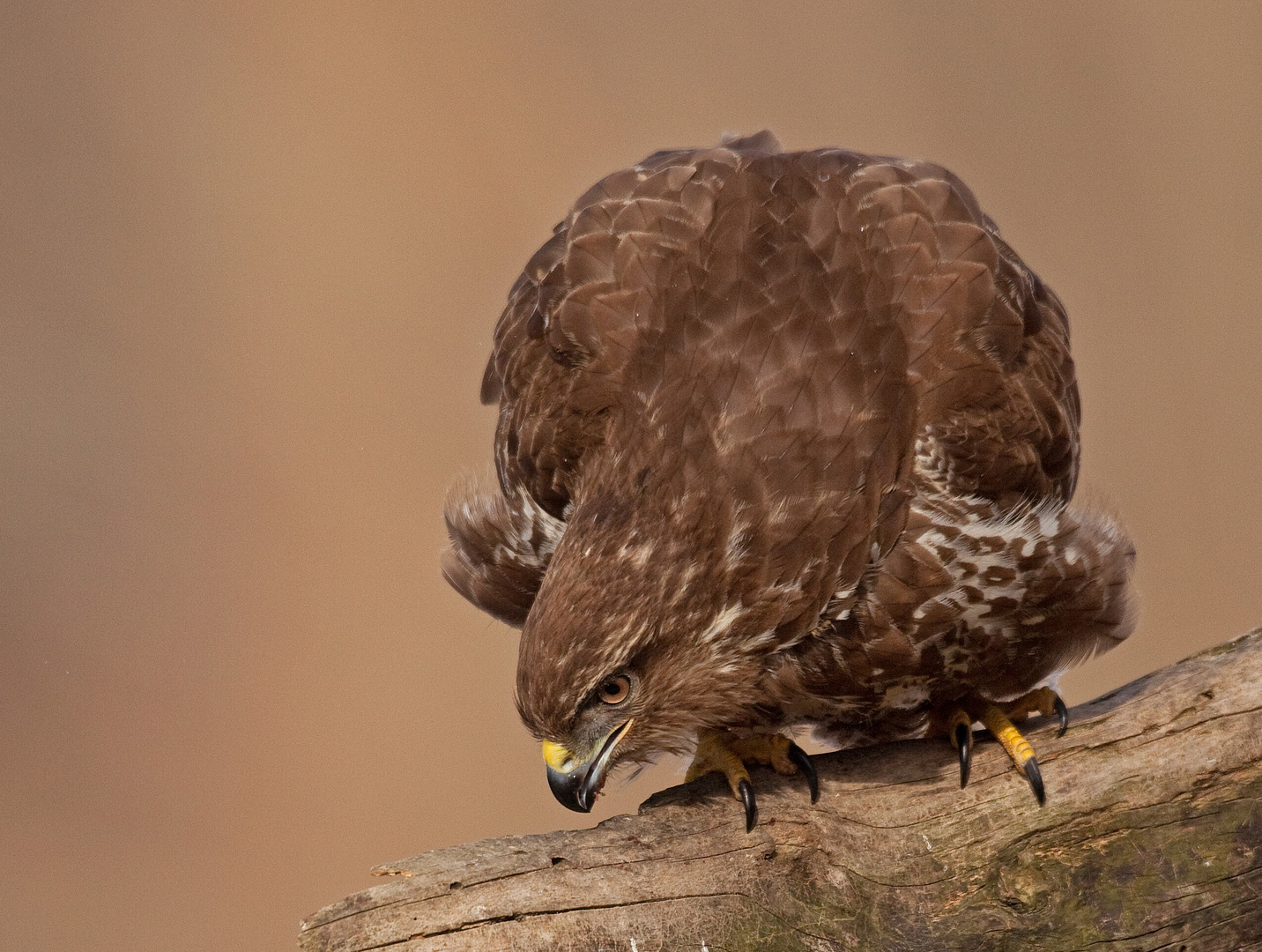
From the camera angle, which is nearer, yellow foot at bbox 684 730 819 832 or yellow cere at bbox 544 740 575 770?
yellow cere at bbox 544 740 575 770

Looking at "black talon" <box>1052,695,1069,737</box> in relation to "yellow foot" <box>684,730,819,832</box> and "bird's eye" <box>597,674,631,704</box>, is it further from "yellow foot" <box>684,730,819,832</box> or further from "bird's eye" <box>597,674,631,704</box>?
"bird's eye" <box>597,674,631,704</box>

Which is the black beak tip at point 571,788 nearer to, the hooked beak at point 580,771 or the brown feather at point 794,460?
the hooked beak at point 580,771

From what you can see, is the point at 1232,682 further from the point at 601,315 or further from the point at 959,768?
the point at 601,315

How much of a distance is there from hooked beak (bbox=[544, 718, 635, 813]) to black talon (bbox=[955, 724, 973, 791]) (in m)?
0.87

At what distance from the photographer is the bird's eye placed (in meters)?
2.82

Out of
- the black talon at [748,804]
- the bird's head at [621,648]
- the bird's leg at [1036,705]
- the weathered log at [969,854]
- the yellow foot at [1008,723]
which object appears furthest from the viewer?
the bird's leg at [1036,705]

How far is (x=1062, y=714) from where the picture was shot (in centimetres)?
332

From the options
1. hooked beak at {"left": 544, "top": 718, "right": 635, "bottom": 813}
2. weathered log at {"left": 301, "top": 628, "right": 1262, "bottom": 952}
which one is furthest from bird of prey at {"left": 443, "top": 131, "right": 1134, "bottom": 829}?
weathered log at {"left": 301, "top": 628, "right": 1262, "bottom": 952}

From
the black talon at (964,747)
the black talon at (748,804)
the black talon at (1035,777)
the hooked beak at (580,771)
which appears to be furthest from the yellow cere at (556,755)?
the black talon at (1035,777)

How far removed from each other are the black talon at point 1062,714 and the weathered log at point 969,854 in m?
0.02

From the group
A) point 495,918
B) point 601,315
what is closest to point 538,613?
point 495,918

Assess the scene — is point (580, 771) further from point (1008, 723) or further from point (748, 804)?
point (1008, 723)

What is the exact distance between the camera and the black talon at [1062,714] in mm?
3262

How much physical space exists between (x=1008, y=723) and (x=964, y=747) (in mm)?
133
